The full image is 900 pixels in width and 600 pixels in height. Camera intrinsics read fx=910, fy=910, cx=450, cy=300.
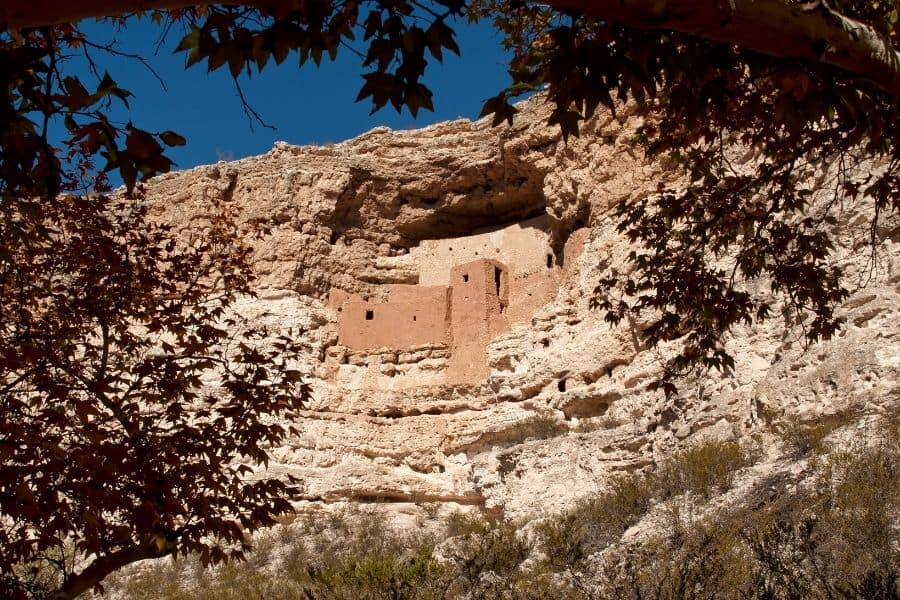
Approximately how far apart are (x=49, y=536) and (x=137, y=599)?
914cm

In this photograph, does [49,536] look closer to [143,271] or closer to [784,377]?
[143,271]

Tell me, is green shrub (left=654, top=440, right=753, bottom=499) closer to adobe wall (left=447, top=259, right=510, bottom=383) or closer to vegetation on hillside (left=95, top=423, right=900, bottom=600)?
vegetation on hillside (left=95, top=423, right=900, bottom=600)

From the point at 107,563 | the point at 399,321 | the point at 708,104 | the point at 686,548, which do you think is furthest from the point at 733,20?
the point at 399,321

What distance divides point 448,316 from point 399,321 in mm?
1147

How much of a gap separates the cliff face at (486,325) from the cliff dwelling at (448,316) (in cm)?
5

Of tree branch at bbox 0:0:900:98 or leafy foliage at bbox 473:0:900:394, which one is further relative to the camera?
leafy foliage at bbox 473:0:900:394

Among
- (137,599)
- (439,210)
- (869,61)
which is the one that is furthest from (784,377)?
(439,210)

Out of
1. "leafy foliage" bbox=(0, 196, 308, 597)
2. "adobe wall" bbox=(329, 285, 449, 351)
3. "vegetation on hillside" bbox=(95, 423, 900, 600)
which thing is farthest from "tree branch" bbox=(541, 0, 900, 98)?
"adobe wall" bbox=(329, 285, 449, 351)

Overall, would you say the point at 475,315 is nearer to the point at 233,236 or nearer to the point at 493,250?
the point at 493,250

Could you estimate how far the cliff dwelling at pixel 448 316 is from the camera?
1969 cm

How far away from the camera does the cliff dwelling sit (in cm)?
1969

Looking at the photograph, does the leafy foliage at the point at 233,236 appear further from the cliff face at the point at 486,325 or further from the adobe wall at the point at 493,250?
the adobe wall at the point at 493,250

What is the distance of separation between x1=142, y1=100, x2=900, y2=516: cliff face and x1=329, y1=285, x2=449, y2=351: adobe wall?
0.05m

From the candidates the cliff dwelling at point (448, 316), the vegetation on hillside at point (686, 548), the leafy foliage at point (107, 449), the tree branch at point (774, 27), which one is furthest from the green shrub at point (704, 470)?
the cliff dwelling at point (448, 316)
